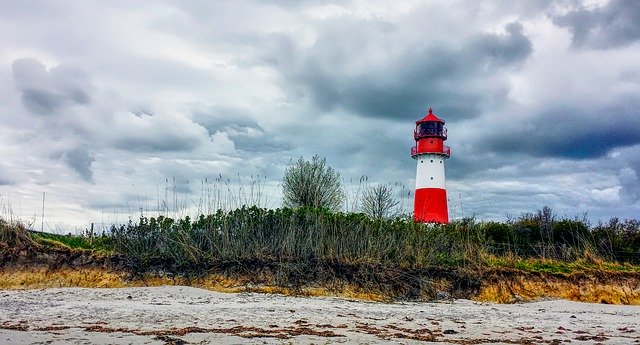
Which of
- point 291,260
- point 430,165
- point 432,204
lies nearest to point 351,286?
point 291,260

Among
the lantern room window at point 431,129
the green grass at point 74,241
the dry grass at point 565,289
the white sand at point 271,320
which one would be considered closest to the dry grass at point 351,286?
the dry grass at point 565,289

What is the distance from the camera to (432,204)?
26531 millimetres

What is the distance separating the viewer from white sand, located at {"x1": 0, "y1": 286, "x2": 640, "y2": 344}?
6.83m

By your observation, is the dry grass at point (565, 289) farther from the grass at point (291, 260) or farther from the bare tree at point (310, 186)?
the bare tree at point (310, 186)

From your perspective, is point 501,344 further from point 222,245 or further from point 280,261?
point 222,245

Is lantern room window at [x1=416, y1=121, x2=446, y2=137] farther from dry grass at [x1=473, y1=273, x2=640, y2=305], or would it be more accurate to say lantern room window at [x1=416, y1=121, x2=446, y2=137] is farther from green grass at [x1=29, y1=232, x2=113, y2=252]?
green grass at [x1=29, y1=232, x2=113, y2=252]

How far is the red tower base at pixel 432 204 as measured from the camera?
25969 millimetres

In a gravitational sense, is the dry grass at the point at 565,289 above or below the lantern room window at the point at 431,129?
below

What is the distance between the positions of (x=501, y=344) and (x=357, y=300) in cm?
525

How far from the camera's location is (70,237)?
16000mm

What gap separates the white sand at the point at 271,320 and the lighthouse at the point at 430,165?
558 inches

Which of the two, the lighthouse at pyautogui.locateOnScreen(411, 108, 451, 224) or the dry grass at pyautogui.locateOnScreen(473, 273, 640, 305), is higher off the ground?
the lighthouse at pyautogui.locateOnScreen(411, 108, 451, 224)

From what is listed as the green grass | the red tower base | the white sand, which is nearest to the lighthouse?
the red tower base

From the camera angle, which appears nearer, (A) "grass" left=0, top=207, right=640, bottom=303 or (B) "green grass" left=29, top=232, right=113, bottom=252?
(A) "grass" left=0, top=207, right=640, bottom=303
